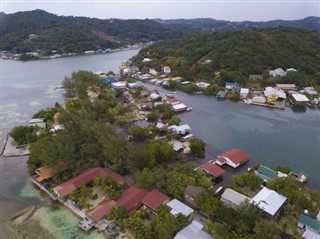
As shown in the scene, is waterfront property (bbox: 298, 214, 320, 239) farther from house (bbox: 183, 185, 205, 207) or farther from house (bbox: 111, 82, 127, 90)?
house (bbox: 111, 82, 127, 90)

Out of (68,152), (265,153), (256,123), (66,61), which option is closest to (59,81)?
(66,61)

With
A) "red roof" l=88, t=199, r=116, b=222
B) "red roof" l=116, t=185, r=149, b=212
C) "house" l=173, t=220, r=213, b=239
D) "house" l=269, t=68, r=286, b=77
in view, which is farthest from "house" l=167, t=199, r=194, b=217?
"house" l=269, t=68, r=286, b=77

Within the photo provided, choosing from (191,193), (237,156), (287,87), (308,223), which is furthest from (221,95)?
(308,223)

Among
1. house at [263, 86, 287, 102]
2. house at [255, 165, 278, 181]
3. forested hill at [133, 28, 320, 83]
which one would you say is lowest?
house at [255, 165, 278, 181]

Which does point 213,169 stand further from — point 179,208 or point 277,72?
point 277,72

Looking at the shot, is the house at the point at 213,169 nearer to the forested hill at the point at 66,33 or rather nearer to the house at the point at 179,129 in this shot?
the house at the point at 179,129

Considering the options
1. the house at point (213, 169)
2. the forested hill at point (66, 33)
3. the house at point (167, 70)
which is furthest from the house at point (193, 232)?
the forested hill at point (66, 33)

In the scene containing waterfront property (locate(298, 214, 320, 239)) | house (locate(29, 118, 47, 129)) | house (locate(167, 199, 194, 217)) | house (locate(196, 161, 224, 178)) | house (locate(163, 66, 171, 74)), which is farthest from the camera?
house (locate(163, 66, 171, 74))
